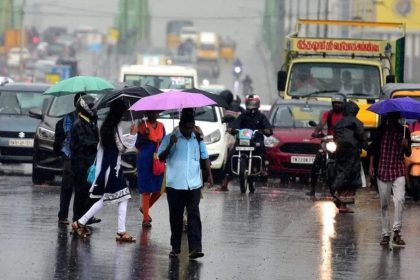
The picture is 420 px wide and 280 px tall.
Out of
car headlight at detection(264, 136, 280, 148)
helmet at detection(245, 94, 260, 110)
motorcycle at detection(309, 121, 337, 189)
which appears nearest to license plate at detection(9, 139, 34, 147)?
car headlight at detection(264, 136, 280, 148)

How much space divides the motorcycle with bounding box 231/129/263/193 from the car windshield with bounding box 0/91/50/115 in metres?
5.51

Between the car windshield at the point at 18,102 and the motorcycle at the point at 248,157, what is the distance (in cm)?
551

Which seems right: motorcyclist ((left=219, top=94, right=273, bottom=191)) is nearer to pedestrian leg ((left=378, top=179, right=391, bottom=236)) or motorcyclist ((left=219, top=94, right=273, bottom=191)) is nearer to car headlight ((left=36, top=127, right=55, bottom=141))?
car headlight ((left=36, top=127, right=55, bottom=141))

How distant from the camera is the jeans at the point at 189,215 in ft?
46.0

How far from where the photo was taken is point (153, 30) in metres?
139

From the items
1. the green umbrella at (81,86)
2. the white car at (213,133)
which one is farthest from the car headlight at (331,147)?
the white car at (213,133)

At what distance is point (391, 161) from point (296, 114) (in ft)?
35.8

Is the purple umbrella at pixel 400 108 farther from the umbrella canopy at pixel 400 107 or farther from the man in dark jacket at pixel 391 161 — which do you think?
the man in dark jacket at pixel 391 161

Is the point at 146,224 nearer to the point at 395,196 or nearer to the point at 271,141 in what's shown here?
the point at 395,196

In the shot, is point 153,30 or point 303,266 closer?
point 303,266

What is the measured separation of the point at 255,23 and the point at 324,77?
104043 millimetres

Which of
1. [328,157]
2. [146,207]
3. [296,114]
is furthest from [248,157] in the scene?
[146,207]

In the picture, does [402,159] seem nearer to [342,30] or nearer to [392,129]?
[392,129]

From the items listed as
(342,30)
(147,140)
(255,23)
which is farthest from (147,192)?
(255,23)
